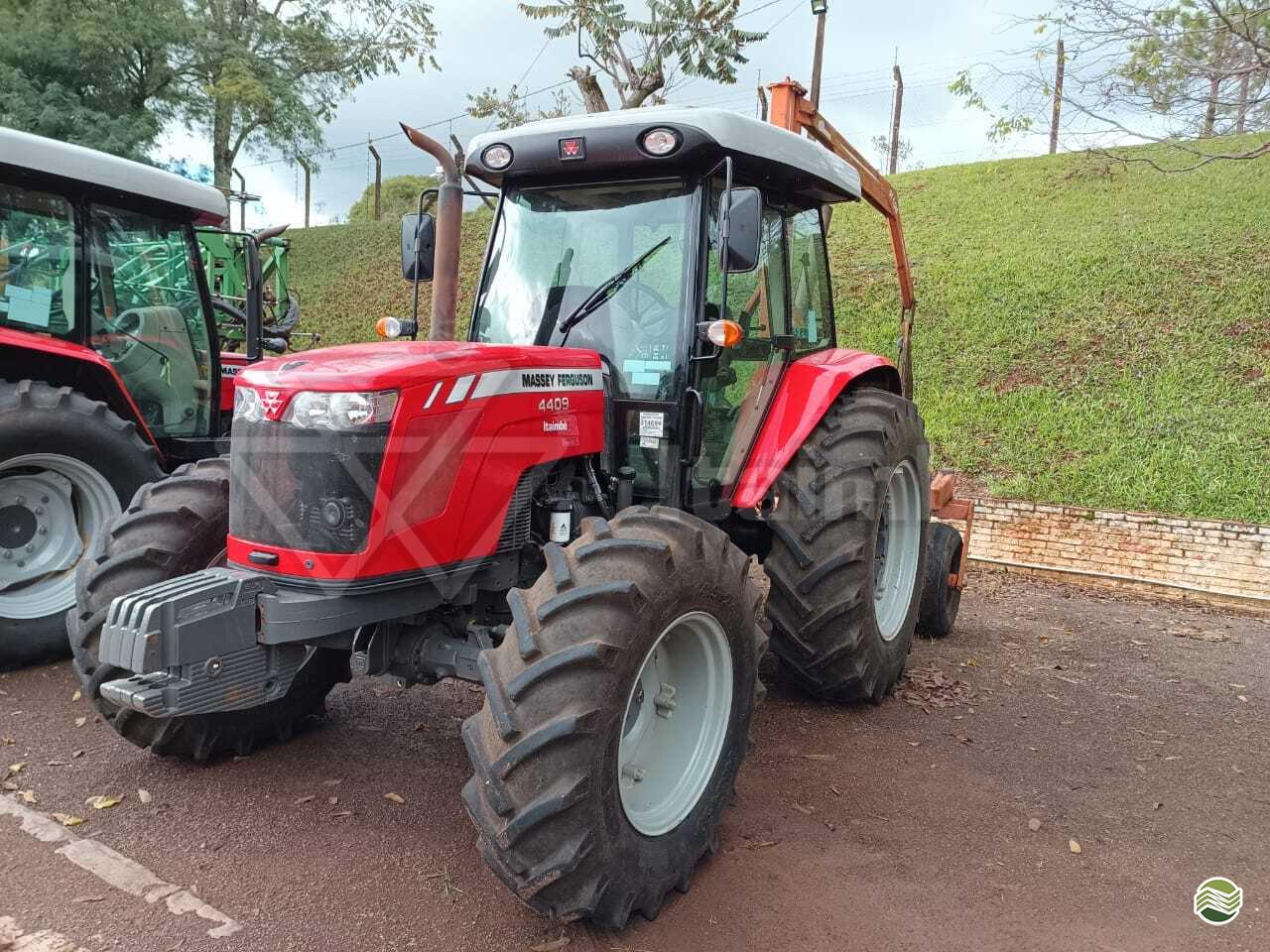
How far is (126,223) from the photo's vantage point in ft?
18.0

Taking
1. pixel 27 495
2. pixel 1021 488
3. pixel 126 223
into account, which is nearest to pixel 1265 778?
pixel 1021 488

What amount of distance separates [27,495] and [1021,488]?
7346 millimetres

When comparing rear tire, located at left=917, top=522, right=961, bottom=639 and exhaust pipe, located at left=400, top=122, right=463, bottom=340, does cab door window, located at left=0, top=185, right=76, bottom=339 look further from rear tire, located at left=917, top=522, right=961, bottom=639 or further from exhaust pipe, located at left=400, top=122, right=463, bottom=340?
rear tire, located at left=917, top=522, right=961, bottom=639

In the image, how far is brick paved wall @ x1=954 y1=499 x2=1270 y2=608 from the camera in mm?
6957

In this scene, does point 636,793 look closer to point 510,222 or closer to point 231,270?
point 510,222

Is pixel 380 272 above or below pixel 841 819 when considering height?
above

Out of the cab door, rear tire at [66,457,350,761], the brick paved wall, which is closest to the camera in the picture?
rear tire at [66,457,350,761]

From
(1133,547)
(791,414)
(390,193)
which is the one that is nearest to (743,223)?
(791,414)

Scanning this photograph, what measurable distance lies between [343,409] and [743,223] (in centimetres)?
154

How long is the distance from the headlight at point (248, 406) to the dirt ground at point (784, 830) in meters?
1.39

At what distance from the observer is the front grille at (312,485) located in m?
2.80

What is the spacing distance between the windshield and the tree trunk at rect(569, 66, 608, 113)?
11824 mm

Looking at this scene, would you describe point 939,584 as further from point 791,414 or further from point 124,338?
point 124,338

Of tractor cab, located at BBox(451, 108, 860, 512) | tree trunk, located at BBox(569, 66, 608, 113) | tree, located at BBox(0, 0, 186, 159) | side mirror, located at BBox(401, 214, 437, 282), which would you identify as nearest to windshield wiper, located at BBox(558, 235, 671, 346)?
tractor cab, located at BBox(451, 108, 860, 512)
